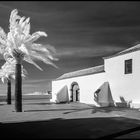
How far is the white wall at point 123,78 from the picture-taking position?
1933 centimetres

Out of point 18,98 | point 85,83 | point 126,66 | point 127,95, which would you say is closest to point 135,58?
point 126,66

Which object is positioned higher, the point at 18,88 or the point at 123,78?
the point at 123,78

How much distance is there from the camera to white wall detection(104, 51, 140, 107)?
19.3 meters

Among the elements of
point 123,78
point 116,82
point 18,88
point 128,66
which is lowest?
point 18,88

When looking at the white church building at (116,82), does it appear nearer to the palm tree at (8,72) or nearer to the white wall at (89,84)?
the white wall at (89,84)

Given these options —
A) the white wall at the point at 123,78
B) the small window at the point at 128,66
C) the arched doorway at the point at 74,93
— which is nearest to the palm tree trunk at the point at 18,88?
the white wall at the point at 123,78

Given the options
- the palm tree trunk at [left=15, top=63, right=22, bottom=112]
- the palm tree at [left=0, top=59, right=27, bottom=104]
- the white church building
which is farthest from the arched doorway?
the palm tree trunk at [left=15, top=63, right=22, bottom=112]

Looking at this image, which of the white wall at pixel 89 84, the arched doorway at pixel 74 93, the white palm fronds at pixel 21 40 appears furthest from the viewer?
the arched doorway at pixel 74 93

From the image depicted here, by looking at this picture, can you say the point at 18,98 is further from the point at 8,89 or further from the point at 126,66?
the point at 126,66

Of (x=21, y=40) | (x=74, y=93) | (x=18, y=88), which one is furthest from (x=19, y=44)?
(x=74, y=93)

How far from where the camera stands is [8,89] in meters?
26.5

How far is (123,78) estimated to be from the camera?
20875 millimetres

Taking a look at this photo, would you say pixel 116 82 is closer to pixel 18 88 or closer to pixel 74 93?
pixel 18 88

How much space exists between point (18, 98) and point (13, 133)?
30.1 feet
